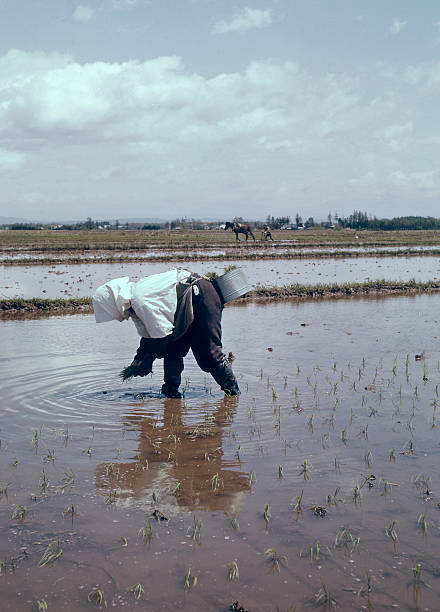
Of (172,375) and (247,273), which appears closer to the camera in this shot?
(172,375)

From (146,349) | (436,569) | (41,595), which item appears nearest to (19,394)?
(146,349)

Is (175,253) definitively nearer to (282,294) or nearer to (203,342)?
(282,294)

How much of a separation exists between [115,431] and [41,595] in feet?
7.53

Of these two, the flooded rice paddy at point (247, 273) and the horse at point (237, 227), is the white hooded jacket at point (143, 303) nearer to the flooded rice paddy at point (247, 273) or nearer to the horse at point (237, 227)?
the flooded rice paddy at point (247, 273)

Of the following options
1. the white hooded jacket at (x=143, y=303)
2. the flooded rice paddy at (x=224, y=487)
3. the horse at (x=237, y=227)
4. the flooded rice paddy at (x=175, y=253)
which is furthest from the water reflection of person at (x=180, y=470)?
the horse at (x=237, y=227)

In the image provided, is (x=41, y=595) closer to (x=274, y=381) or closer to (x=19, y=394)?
(x=19, y=394)

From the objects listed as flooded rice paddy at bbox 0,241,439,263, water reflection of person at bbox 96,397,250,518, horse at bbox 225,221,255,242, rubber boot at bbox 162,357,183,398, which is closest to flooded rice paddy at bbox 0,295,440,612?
water reflection of person at bbox 96,397,250,518

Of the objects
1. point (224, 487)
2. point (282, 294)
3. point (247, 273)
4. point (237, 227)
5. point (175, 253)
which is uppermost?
point (237, 227)

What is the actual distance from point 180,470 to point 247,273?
50.1 feet

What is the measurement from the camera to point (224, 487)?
4023mm

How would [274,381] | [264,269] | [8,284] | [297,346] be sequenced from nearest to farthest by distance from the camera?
[274,381] → [297,346] → [8,284] → [264,269]

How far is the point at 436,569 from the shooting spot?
3.02 m

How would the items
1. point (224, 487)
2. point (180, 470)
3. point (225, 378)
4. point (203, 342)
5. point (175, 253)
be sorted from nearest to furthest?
point (224, 487) < point (180, 470) < point (203, 342) < point (225, 378) < point (175, 253)

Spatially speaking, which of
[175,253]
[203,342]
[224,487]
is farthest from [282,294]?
[175,253]
